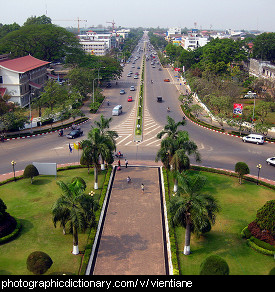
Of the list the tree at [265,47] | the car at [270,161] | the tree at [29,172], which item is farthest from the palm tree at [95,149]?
the tree at [265,47]

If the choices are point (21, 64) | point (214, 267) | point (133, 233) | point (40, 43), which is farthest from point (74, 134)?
point (40, 43)

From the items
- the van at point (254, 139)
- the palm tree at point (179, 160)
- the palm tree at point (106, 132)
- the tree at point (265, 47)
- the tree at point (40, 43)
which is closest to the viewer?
the palm tree at point (179, 160)

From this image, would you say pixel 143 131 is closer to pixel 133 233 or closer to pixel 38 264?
pixel 133 233

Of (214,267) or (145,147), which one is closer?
(214,267)

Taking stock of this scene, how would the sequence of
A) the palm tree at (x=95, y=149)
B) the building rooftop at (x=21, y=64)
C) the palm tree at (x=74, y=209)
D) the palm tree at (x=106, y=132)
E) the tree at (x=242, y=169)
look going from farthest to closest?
1. the building rooftop at (x=21, y=64)
2. the palm tree at (x=106, y=132)
3. the tree at (x=242, y=169)
4. the palm tree at (x=95, y=149)
5. the palm tree at (x=74, y=209)

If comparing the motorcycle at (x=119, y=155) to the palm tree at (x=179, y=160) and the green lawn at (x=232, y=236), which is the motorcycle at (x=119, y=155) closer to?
the green lawn at (x=232, y=236)
